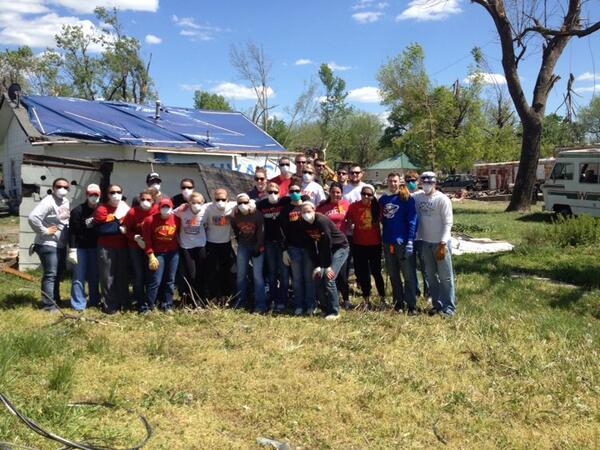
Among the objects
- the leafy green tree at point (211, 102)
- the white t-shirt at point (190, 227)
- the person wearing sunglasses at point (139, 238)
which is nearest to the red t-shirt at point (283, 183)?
the white t-shirt at point (190, 227)

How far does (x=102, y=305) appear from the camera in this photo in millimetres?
7453

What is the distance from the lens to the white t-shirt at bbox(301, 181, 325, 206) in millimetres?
7605

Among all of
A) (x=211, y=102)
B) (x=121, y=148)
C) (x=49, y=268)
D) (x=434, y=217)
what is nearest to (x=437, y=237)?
(x=434, y=217)

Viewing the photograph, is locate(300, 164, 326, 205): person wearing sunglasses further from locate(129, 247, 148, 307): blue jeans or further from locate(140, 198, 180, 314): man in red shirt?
locate(129, 247, 148, 307): blue jeans

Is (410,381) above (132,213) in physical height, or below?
below

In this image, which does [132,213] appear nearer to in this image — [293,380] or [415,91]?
[293,380]

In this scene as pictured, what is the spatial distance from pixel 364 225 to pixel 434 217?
911 mm

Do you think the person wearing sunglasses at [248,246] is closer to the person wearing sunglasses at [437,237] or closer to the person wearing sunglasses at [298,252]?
the person wearing sunglasses at [298,252]

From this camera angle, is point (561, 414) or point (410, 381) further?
point (410, 381)

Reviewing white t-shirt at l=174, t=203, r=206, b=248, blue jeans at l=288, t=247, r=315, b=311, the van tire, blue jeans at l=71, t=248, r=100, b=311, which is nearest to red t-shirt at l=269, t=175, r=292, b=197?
blue jeans at l=288, t=247, r=315, b=311

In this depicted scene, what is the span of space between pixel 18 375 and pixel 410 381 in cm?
342

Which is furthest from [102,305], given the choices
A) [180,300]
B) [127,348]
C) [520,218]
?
[520,218]

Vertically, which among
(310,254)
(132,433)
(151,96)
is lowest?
(132,433)

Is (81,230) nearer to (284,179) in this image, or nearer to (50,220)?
(50,220)
